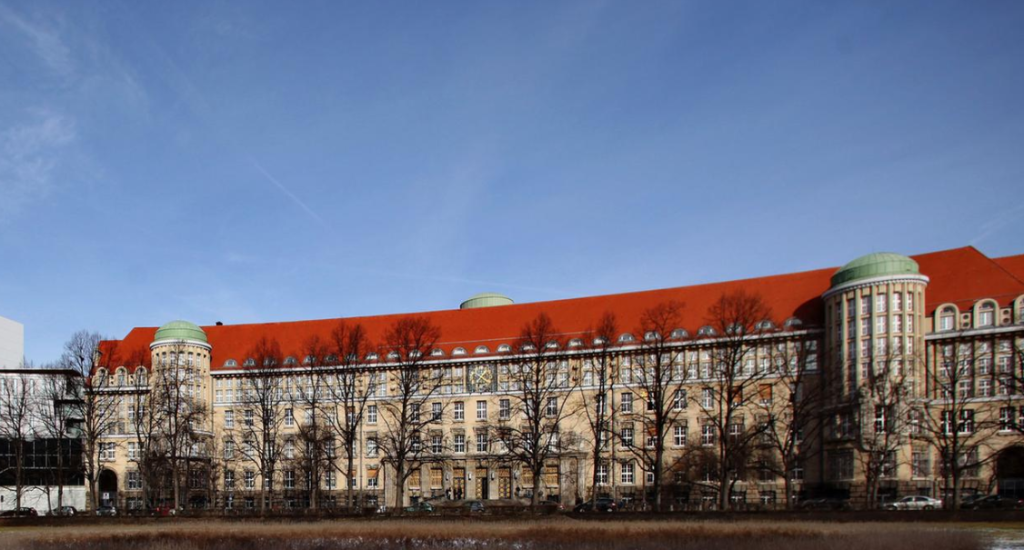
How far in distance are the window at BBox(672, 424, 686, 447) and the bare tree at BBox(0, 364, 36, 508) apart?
51899 millimetres

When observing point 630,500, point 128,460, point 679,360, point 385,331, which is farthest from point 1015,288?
point 128,460

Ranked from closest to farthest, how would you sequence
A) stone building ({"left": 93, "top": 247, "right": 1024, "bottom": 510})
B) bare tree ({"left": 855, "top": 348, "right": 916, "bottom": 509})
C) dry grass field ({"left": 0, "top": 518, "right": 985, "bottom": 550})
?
dry grass field ({"left": 0, "top": 518, "right": 985, "bottom": 550}) → bare tree ({"left": 855, "top": 348, "right": 916, "bottom": 509}) → stone building ({"left": 93, "top": 247, "right": 1024, "bottom": 510})

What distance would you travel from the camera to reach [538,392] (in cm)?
6475

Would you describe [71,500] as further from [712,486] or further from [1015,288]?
[1015,288]

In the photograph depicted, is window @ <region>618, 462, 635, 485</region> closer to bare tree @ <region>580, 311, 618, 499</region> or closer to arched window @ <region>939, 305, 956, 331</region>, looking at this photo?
bare tree @ <region>580, 311, 618, 499</region>

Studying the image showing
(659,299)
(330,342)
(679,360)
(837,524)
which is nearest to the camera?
(837,524)

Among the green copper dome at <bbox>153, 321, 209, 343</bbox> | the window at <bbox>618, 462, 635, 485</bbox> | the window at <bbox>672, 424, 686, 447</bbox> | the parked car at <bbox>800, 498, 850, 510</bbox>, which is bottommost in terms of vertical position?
the window at <bbox>618, 462, 635, 485</bbox>

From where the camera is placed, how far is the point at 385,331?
286ft

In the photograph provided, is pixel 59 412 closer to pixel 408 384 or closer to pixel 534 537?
pixel 408 384

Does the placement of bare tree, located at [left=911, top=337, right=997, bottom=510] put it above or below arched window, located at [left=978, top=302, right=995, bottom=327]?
below

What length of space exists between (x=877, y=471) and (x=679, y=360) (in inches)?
978

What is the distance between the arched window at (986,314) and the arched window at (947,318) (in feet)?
5.29

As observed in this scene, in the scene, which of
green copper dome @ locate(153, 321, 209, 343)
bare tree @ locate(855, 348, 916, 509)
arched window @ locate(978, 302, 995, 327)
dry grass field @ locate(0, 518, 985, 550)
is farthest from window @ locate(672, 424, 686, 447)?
green copper dome @ locate(153, 321, 209, 343)

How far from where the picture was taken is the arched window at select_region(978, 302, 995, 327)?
6156 cm
